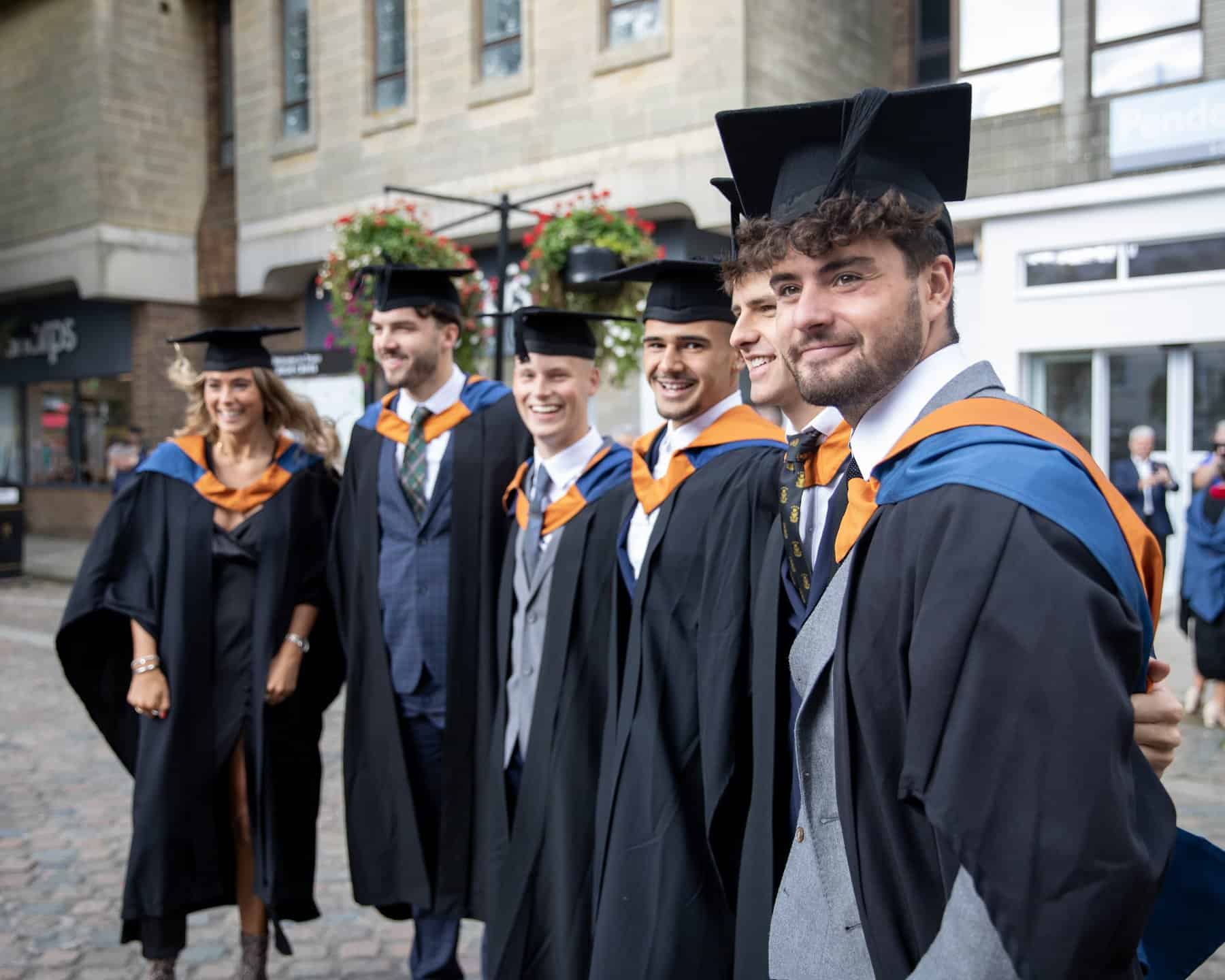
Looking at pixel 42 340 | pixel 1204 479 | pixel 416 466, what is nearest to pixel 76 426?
pixel 42 340

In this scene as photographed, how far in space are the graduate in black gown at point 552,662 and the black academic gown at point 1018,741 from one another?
1691 millimetres

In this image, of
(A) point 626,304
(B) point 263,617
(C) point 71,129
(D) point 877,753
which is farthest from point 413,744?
(C) point 71,129

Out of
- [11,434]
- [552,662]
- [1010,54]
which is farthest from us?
[11,434]

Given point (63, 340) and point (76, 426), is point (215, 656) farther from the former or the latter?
point (63, 340)

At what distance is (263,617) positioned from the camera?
3658mm

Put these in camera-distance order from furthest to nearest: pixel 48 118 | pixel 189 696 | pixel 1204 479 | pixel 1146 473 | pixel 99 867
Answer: pixel 48 118
pixel 1146 473
pixel 1204 479
pixel 99 867
pixel 189 696

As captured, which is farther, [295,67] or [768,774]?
[295,67]

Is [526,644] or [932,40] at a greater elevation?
[932,40]

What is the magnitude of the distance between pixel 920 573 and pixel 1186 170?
10554 millimetres

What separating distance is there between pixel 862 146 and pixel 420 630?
7.83 feet

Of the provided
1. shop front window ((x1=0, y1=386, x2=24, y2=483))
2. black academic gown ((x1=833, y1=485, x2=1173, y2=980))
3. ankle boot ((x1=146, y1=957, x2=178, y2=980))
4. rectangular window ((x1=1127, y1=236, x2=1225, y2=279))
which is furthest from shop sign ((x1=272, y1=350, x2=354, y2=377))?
black academic gown ((x1=833, y1=485, x2=1173, y2=980))

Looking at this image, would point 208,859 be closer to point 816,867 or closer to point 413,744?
point 413,744

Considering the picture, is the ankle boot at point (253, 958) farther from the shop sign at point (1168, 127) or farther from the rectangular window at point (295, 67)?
the rectangular window at point (295, 67)

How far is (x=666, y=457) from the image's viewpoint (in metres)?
2.96
